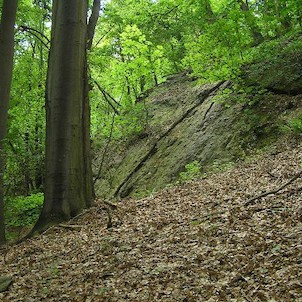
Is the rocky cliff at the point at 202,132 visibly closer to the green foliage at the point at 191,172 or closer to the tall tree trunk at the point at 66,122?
the green foliage at the point at 191,172

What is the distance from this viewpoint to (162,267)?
538 centimetres

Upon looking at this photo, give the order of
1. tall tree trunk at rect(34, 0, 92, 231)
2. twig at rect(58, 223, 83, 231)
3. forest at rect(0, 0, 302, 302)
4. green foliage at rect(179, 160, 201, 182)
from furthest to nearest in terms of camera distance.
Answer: green foliage at rect(179, 160, 201, 182) → tall tree trunk at rect(34, 0, 92, 231) → twig at rect(58, 223, 83, 231) → forest at rect(0, 0, 302, 302)

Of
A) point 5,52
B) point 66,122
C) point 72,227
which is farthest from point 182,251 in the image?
point 5,52

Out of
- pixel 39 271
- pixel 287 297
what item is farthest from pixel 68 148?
pixel 287 297

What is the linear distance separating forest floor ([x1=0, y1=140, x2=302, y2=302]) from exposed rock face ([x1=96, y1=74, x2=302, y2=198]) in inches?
119

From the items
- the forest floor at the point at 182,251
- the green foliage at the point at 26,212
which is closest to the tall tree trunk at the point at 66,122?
the forest floor at the point at 182,251

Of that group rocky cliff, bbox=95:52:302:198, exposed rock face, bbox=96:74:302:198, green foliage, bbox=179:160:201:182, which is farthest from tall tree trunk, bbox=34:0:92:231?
rocky cliff, bbox=95:52:302:198

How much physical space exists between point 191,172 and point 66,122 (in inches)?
173

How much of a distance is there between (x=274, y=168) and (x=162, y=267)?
5000 millimetres

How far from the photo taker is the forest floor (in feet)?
14.6

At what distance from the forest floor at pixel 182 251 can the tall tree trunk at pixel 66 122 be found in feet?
2.26

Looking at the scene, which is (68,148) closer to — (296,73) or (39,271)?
(39,271)

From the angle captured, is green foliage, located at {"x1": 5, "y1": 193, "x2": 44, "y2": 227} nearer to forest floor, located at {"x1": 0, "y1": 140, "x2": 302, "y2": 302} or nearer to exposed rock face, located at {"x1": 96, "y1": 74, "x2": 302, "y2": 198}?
exposed rock face, located at {"x1": 96, "y1": 74, "x2": 302, "y2": 198}

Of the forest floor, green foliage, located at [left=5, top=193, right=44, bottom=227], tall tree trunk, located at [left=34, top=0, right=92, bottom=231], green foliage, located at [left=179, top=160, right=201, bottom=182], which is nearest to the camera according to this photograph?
the forest floor
